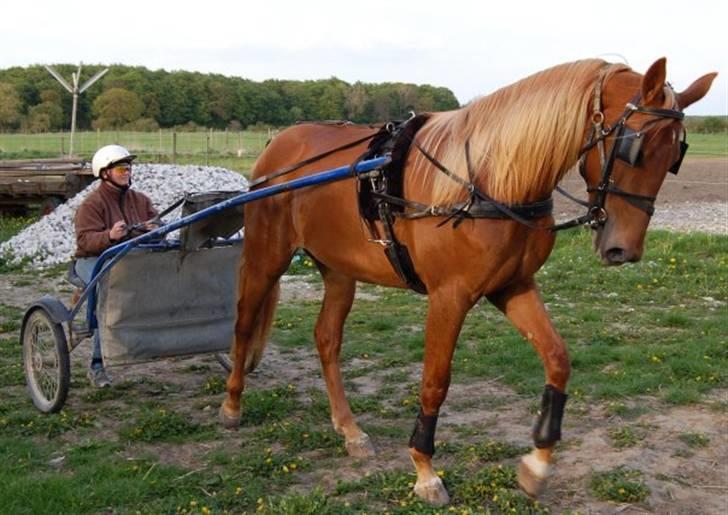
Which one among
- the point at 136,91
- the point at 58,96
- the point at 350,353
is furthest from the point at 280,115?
the point at 350,353

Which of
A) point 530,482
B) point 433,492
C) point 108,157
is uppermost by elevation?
point 108,157

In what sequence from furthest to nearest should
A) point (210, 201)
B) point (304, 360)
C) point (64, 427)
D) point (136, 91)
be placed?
point (136, 91)
point (304, 360)
point (210, 201)
point (64, 427)

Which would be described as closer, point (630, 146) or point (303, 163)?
point (630, 146)

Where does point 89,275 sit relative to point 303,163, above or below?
below

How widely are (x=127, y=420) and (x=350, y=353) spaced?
2357 millimetres

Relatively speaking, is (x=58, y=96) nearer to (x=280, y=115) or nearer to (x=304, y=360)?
(x=280, y=115)

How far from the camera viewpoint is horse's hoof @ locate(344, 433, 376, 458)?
196 inches

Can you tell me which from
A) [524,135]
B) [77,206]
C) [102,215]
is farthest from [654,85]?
[77,206]

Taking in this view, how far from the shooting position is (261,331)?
600cm

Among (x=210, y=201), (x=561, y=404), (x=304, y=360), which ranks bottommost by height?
(x=304, y=360)

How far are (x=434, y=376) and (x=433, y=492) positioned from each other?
594 mm

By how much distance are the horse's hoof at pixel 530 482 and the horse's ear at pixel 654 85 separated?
6.17 ft

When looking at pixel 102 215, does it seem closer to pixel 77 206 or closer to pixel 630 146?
pixel 630 146

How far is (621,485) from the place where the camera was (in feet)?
14.2
